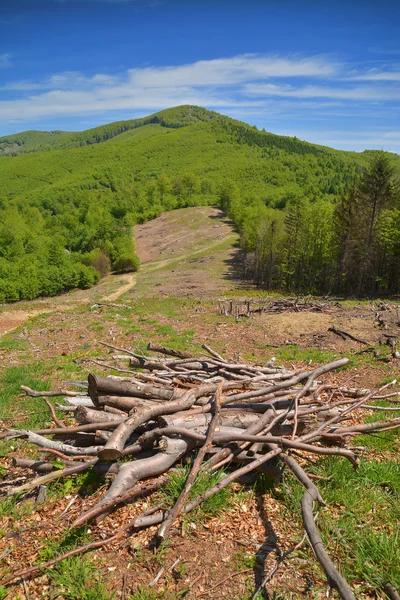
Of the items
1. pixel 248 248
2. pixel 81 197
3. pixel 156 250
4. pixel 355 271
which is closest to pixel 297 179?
pixel 81 197

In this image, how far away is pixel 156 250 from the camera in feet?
266

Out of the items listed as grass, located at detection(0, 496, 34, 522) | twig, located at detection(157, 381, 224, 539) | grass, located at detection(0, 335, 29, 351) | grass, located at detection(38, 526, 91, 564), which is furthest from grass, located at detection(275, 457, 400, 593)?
grass, located at detection(0, 335, 29, 351)

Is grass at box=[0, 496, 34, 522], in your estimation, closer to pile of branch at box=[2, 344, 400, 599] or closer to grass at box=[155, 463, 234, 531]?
pile of branch at box=[2, 344, 400, 599]

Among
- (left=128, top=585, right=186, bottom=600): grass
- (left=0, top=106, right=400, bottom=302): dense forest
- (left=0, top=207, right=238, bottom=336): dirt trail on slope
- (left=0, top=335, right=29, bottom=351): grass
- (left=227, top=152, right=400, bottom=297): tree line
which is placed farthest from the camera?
(left=0, top=106, right=400, bottom=302): dense forest

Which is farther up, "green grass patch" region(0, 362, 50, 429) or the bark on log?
the bark on log

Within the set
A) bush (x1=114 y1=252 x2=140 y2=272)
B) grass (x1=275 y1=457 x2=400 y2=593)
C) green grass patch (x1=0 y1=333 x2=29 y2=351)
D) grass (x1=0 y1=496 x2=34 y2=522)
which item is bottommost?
bush (x1=114 y1=252 x2=140 y2=272)

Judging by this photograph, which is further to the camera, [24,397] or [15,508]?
[24,397]

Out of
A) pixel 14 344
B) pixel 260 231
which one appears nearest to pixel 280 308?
pixel 14 344

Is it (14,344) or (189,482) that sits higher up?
(189,482)

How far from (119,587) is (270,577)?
1464mm

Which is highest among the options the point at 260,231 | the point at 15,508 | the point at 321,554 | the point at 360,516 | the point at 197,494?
the point at 260,231

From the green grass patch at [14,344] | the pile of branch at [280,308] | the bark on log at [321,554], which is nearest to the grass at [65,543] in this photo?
the bark on log at [321,554]

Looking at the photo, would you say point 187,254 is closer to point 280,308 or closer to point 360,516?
point 280,308

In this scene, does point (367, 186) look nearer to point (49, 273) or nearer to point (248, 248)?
point (248, 248)
